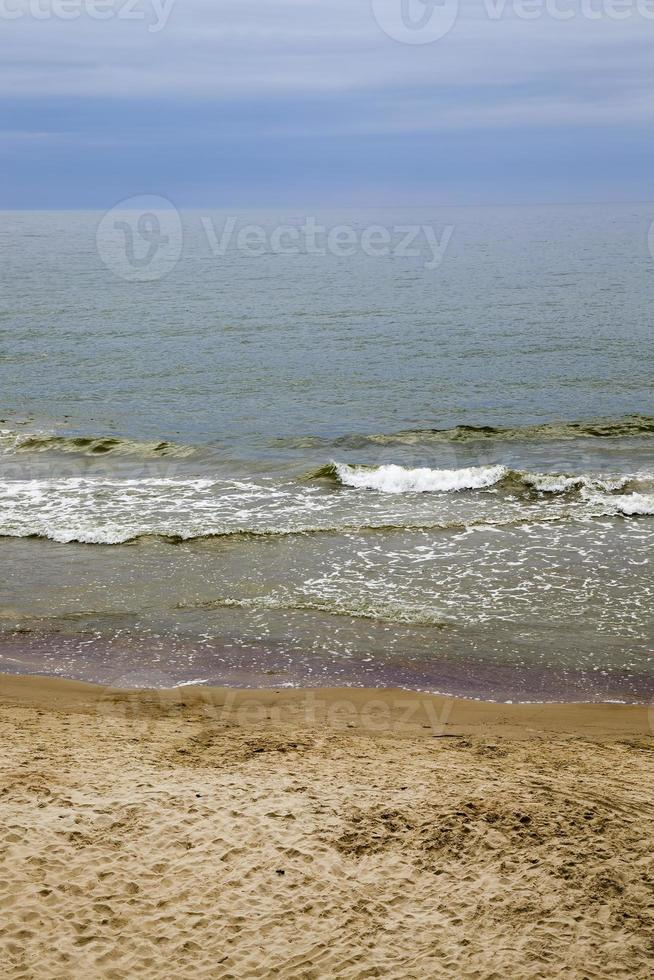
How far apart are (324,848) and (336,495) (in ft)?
35.6

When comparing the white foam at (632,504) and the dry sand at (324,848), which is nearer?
the dry sand at (324,848)

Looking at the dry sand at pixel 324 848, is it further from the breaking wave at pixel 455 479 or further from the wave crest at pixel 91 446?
the wave crest at pixel 91 446

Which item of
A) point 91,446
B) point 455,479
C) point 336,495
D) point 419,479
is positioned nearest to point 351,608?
point 336,495

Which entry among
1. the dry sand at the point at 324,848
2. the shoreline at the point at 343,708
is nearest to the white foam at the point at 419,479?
the shoreline at the point at 343,708

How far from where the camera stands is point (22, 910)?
233 inches

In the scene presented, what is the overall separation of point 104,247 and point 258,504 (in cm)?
7470

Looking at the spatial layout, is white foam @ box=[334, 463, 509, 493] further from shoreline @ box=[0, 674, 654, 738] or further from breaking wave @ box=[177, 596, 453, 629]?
shoreline @ box=[0, 674, 654, 738]

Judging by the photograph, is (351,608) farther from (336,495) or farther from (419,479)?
(419,479)

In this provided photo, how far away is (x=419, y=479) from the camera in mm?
17766

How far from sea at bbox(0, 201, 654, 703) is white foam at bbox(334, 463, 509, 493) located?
5 centimetres

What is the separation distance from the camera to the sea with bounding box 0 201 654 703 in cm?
1077

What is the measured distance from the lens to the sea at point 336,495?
10.8 metres

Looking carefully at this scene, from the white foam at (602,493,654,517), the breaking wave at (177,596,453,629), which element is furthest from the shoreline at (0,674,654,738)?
the white foam at (602,493,654,517)

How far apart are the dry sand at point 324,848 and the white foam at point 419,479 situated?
8.70 metres
